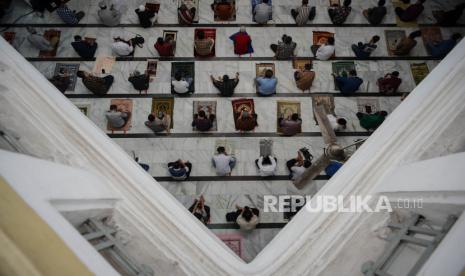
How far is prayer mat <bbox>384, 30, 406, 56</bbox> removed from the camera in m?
8.40

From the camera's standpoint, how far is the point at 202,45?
782 cm

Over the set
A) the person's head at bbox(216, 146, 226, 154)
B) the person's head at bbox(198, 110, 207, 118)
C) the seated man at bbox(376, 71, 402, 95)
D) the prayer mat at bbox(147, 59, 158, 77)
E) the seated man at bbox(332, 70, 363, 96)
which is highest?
the prayer mat at bbox(147, 59, 158, 77)

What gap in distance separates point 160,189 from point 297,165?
3849 millimetres

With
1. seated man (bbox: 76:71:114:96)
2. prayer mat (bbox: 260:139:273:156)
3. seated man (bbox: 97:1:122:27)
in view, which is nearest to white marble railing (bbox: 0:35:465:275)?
seated man (bbox: 76:71:114:96)

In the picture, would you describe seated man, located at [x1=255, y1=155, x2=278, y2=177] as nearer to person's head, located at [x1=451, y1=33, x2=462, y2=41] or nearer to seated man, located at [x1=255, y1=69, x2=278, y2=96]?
seated man, located at [x1=255, y1=69, x2=278, y2=96]

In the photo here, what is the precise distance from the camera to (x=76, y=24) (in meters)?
8.46

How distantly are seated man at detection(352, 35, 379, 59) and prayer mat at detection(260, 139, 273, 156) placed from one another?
3054mm

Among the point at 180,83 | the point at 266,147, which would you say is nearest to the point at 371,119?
the point at 266,147

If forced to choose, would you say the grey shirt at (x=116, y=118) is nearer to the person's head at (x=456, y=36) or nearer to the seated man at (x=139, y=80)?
the seated man at (x=139, y=80)

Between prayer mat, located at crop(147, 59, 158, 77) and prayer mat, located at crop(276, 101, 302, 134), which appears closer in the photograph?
prayer mat, located at crop(276, 101, 302, 134)

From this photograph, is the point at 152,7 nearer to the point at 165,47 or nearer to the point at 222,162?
the point at 165,47

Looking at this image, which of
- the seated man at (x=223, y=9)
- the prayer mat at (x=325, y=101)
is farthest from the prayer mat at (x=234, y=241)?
the seated man at (x=223, y=9)

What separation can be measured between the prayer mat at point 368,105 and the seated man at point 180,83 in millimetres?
3837

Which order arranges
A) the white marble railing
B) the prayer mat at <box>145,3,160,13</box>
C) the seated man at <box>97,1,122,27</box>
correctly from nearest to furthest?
the white marble railing < the seated man at <box>97,1,122,27</box> < the prayer mat at <box>145,3,160,13</box>
